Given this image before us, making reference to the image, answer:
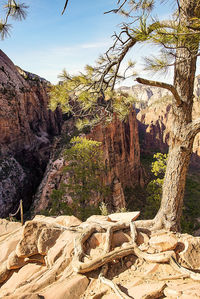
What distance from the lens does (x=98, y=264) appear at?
301 centimetres

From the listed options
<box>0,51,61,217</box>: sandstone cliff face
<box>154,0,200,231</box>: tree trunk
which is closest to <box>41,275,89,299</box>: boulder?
<box>154,0,200,231</box>: tree trunk

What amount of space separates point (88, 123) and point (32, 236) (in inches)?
129

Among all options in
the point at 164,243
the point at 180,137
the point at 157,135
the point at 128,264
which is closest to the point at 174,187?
the point at 180,137

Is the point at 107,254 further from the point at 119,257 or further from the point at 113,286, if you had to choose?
the point at 113,286

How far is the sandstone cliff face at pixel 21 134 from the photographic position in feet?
62.2

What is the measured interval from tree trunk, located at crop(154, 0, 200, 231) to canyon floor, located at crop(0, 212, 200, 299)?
2.06ft

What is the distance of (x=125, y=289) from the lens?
2.64m

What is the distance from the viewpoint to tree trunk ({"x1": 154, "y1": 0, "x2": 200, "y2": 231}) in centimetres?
372

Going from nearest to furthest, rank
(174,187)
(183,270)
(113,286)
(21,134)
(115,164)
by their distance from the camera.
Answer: (113,286), (183,270), (174,187), (21,134), (115,164)

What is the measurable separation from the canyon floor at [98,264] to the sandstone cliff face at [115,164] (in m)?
14.1

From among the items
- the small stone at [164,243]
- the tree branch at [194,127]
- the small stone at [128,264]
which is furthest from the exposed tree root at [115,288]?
the tree branch at [194,127]

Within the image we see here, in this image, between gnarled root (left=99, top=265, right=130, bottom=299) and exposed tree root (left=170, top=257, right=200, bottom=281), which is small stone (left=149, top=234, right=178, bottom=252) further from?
gnarled root (left=99, top=265, right=130, bottom=299)

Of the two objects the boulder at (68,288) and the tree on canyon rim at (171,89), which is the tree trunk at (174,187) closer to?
the tree on canyon rim at (171,89)

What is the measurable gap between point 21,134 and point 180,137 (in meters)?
22.1
